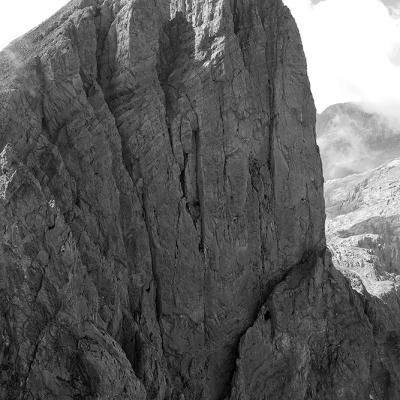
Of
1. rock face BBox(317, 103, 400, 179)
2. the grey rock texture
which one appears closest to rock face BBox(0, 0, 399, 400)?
the grey rock texture

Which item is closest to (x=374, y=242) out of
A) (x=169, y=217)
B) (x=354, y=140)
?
(x=169, y=217)

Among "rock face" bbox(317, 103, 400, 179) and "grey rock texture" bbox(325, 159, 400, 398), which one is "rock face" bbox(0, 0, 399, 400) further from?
"rock face" bbox(317, 103, 400, 179)

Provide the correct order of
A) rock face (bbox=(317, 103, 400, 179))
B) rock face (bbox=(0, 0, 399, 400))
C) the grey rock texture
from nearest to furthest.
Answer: rock face (bbox=(0, 0, 399, 400))
the grey rock texture
rock face (bbox=(317, 103, 400, 179))

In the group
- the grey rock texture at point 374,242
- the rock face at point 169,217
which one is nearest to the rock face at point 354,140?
the grey rock texture at point 374,242

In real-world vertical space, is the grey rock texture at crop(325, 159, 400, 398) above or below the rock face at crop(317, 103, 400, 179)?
below

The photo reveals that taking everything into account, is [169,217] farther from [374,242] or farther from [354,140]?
[354,140]
